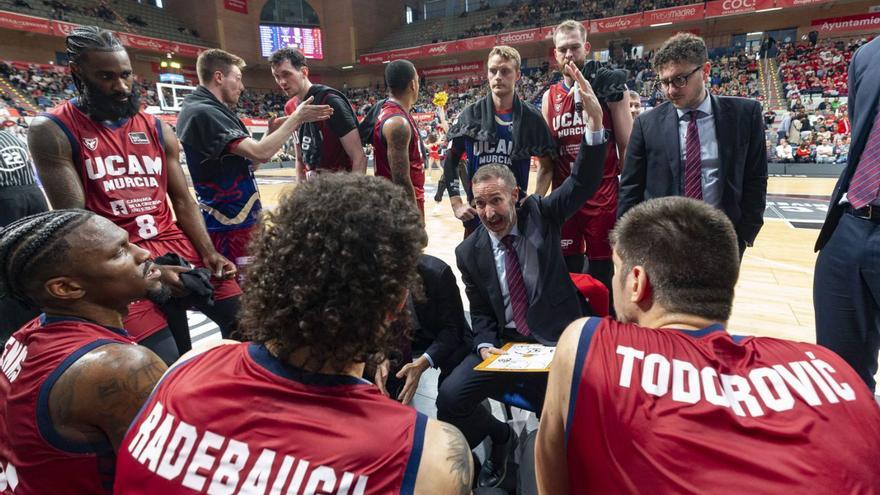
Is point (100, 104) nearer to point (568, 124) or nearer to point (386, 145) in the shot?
point (386, 145)

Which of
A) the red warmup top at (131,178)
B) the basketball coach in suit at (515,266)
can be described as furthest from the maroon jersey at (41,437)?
the basketball coach in suit at (515,266)

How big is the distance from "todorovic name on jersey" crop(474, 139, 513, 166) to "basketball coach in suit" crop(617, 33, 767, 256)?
34.7 inches

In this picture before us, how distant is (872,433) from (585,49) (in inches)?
104

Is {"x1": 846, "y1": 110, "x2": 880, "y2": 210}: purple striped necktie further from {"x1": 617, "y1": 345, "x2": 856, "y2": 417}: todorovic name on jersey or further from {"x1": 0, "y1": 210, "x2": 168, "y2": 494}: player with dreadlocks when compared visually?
{"x1": 0, "y1": 210, "x2": 168, "y2": 494}: player with dreadlocks

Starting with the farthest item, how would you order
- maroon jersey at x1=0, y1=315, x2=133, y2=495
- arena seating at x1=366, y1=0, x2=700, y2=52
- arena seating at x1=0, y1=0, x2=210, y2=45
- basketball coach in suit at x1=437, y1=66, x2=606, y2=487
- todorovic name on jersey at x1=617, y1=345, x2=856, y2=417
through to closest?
arena seating at x1=366, y1=0, x2=700, y2=52 < arena seating at x1=0, y1=0, x2=210, y2=45 < basketball coach in suit at x1=437, y1=66, x2=606, y2=487 < maroon jersey at x1=0, y1=315, x2=133, y2=495 < todorovic name on jersey at x1=617, y1=345, x2=856, y2=417

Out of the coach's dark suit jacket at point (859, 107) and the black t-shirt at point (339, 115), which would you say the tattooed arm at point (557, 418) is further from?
the black t-shirt at point (339, 115)

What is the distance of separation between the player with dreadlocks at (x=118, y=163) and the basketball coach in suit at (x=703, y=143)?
89.9 inches

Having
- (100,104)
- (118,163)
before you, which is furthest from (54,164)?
(100,104)

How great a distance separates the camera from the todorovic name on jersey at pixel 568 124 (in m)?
2.93

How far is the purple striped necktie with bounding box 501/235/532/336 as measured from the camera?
2.32 metres

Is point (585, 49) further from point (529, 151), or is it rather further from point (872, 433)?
point (872, 433)

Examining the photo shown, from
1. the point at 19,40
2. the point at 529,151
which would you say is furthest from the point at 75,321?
the point at 19,40

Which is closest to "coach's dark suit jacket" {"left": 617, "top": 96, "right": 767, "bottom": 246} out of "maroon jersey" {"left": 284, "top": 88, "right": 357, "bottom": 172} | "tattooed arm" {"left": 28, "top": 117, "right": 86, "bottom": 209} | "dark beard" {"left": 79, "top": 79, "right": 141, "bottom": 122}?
"maroon jersey" {"left": 284, "top": 88, "right": 357, "bottom": 172}

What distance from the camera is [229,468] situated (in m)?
0.73
